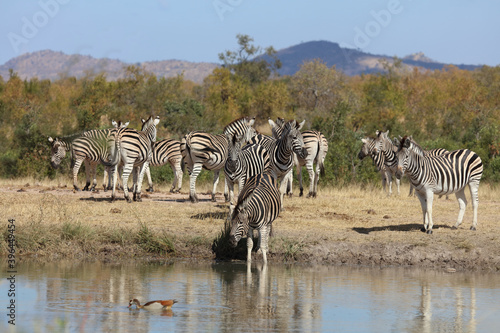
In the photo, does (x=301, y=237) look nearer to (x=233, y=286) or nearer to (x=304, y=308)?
(x=233, y=286)

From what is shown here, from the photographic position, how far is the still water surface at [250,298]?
24.6 feet

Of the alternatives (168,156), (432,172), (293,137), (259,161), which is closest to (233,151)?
(259,161)

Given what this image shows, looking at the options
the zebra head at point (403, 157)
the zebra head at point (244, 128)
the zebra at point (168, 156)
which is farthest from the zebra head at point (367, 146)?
the zebra head at point (403, 157)

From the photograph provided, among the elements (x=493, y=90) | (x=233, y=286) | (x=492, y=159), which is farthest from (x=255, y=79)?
(x=233, y=286)

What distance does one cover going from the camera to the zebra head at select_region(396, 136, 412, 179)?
1290cm

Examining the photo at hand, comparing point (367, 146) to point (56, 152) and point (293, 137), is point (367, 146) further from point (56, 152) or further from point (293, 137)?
point (56, 152)

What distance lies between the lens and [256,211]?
411 inches

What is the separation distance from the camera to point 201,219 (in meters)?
14.2

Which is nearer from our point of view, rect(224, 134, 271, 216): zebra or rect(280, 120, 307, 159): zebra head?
rect(224, 134, 271, 216): zebra

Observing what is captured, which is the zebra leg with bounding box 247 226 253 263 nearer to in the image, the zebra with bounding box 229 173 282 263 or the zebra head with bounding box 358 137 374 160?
the zebra with bounding box 229 173 282 263

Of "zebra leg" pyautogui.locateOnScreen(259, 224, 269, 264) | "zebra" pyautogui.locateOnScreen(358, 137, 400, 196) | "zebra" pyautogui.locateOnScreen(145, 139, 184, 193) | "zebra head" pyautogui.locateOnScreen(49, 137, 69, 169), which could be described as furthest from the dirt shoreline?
"zebra head" pyautogui.locateOnScreen(49, 137, 69, 169)

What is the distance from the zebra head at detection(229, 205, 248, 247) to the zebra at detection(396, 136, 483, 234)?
3.96m

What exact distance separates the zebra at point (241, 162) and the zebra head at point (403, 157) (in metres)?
2.61

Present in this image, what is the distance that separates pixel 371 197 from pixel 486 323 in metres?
11.3
